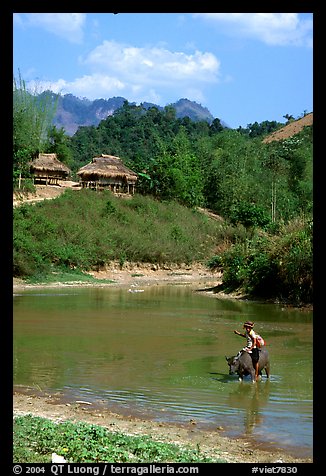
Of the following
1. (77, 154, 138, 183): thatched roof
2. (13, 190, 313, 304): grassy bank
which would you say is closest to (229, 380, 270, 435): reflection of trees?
(13, 190, 313, 304): grassy bank

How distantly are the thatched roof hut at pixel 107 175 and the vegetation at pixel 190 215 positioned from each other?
4.55 ft

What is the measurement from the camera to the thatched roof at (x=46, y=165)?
5044 cm

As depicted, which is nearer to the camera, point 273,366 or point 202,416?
point 202,416

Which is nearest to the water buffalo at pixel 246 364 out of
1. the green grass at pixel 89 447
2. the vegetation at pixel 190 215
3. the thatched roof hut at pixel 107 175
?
the green grass at pixel 89 447

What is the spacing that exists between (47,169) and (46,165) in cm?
31

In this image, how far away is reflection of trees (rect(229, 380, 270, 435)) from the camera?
8.16 m

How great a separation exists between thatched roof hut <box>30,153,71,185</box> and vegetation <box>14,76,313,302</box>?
0.90 m

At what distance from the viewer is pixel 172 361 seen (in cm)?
1254

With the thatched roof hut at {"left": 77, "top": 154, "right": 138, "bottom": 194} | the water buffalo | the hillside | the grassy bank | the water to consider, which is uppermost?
the hillside

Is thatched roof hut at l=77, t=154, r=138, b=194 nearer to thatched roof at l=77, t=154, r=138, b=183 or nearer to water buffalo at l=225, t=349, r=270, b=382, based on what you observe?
thatched roof at l=77, t=154, r=138, b=183

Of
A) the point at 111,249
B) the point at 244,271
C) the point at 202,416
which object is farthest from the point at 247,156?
the point at 202,416
